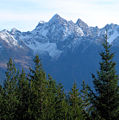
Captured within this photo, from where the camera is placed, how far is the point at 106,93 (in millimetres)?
34312

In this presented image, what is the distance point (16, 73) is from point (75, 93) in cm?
1429

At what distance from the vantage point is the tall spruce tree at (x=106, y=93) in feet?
110

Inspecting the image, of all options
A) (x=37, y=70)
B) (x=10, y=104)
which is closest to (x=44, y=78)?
(x=37, y=70)

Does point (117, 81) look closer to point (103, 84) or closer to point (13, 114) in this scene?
point (103, 84)

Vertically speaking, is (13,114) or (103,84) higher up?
(103,84)

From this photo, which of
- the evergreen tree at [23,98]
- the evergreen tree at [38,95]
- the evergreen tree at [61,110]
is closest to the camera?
the evergreen tree at [61,110]

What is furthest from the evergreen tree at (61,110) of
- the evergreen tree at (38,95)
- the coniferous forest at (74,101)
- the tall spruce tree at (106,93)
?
the tall spruce tree at (106,93)

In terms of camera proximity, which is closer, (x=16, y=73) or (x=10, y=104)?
(x=10, y=104)

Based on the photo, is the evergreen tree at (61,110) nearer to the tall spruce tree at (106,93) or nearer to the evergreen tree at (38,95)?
the evergreen tree at (38,95)

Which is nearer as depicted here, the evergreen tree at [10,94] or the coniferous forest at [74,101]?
the coniferous forest at [74,101]

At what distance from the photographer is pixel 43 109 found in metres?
33.4

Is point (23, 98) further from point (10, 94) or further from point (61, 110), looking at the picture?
point (61, 110)

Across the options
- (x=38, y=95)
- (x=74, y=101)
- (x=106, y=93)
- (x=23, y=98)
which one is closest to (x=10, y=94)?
(x=23, y=98)

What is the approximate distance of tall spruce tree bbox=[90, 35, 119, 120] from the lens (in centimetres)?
3366
